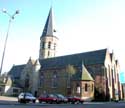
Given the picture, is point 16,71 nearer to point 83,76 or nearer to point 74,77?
point 74,77

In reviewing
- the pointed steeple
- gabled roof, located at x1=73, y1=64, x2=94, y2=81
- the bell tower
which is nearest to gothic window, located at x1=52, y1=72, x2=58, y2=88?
gabled roof, located at x1=73, y1=64, x2=94, y2=81

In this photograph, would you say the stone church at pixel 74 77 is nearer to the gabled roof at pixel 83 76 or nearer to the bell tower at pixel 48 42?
the gabled roof at pixel 83 76

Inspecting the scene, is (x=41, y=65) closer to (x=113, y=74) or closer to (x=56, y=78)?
(x=56, y=78)

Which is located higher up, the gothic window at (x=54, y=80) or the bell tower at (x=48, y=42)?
the bell tower at (x=48, y=42)

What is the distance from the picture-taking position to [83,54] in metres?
63.8

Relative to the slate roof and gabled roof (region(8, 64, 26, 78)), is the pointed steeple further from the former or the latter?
gabled roof (region(8, 64, 26, 78))

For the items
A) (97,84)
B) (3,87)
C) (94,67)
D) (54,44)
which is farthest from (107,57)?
(3,87)

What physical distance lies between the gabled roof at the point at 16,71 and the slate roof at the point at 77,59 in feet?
31.1

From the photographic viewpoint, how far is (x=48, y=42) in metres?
79.2

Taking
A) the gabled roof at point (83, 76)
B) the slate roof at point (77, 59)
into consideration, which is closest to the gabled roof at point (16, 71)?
the slate roof at point (77, 59)

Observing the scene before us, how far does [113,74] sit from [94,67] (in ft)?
31.2

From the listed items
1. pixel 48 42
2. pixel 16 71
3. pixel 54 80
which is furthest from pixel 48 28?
pixel 54 80

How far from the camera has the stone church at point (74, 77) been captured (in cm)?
5381

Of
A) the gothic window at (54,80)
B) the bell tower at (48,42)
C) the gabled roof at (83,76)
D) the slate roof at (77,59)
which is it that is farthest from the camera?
the bell tower at (48,42)
